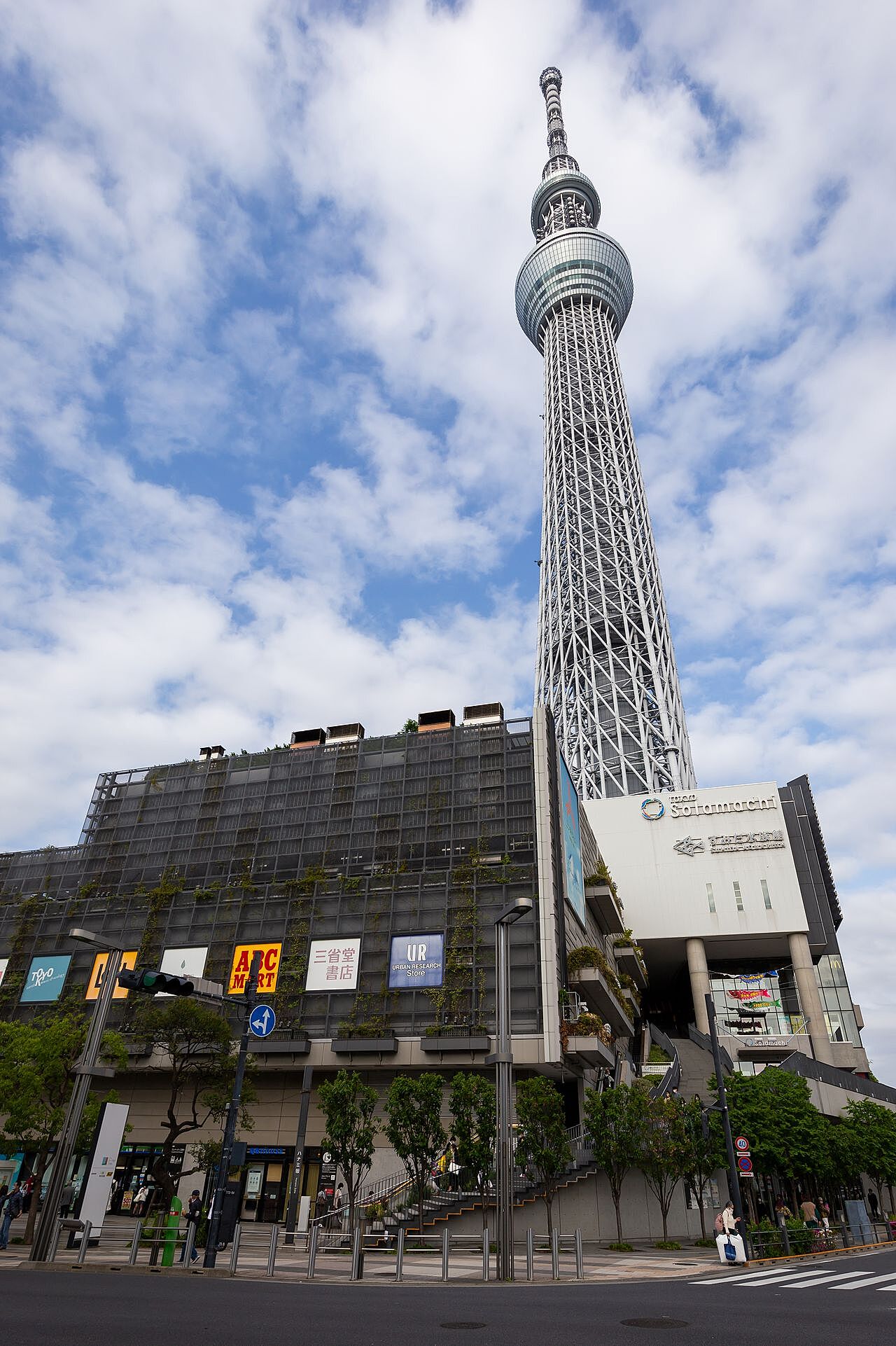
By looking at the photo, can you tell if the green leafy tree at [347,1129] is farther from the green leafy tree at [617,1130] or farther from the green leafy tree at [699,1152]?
the green leafy tree at [699,1152]

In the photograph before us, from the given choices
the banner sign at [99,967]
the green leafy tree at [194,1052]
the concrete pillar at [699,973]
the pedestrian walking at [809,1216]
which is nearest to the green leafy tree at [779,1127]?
the pedestrian walking at [809,1216]

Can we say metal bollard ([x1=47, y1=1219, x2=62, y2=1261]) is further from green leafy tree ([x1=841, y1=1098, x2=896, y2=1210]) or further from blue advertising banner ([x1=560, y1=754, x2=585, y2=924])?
green leafy tree ([x1=841, y1=1098, x2=896, y2=1210])

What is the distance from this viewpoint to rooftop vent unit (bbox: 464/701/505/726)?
154 ft

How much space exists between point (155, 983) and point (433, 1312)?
967cm

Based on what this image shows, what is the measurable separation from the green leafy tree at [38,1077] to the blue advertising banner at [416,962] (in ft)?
43.3

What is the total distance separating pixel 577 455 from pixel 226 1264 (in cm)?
12200

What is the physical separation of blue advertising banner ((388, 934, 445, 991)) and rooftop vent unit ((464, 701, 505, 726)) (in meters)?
12.2

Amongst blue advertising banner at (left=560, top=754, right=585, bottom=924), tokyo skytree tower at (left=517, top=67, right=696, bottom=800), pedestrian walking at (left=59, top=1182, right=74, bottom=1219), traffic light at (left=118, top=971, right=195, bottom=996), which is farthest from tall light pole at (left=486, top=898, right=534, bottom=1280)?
tokyo skytree tower at (left=517, top=67, right=696, bottom=800)

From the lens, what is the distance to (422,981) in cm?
3909

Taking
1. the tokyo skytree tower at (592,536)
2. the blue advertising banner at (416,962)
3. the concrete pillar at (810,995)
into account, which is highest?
the tokyo skytree tower at (592,536)

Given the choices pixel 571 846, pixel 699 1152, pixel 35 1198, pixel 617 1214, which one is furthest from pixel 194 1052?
pixel 571 846

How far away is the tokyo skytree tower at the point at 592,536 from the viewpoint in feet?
338

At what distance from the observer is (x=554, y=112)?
17600 cm

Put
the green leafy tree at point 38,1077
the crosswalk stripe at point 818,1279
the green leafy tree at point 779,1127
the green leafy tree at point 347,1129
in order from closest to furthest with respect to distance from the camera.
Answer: the crosswalk stripe at point 818,1279, the green leafy tree at point 38,1077, the green leafy tree at point 347,1129, the green leafy tree at point 779,1127
